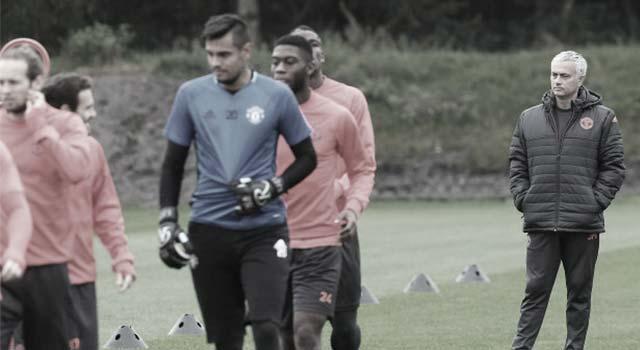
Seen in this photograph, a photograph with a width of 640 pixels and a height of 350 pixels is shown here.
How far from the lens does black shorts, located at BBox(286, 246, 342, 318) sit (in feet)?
33.4

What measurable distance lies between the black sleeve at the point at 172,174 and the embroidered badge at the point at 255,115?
365 mm

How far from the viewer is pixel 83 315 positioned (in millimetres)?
9086

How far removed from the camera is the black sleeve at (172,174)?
878cm

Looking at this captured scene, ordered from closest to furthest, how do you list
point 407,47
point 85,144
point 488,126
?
point 85,144
point 488,126
point 407,47

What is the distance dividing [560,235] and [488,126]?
31551 millimetres

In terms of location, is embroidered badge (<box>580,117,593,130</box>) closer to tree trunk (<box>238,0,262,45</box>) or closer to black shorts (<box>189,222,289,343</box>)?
black shorts (<box>189,222,289,343</box>)

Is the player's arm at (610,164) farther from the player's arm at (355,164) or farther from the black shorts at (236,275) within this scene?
the black shorts at (236,275)

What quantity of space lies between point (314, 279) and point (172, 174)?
5.54 ft

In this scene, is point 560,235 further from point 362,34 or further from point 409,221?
point 362,34

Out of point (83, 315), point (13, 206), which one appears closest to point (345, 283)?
point (83, 315)

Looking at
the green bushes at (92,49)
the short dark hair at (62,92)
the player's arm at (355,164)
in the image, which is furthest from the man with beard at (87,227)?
the green bushes at (92,49)

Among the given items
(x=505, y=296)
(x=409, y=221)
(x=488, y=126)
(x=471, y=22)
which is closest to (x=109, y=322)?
(x=505, y=296)

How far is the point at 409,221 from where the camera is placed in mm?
31453

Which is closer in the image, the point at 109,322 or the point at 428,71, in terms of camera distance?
the point at 109,322
